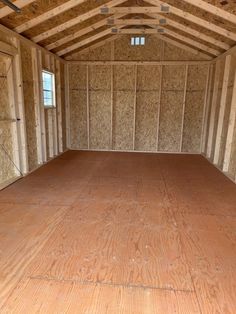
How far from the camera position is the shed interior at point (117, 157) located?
1.93 m

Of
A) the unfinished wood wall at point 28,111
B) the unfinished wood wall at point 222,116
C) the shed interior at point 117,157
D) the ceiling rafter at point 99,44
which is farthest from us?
the ceiling rafter at point 99,44

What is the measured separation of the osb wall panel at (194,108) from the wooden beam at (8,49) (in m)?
4.63

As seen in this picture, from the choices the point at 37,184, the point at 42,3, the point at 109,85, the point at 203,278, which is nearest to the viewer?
the point at 203,278

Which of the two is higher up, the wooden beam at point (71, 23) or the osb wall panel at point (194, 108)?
the wooden beam at point (71, 23)

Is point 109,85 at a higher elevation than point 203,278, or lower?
higher

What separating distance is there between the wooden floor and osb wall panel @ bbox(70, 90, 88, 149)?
10.2ft

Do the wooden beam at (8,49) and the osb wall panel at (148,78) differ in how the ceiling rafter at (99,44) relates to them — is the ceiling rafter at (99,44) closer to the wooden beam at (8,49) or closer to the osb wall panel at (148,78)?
the osb wall panel at (148,78)

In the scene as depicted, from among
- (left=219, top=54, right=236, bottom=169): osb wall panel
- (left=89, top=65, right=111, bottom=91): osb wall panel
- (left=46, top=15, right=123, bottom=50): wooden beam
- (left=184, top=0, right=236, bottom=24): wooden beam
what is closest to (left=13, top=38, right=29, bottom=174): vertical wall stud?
(left=46, top=15, right=123, bottom=50): wooden beam

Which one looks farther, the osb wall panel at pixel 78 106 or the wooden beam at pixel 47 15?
the osb wall panel at pixel 78 106

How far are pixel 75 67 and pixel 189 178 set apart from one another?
15.3ft

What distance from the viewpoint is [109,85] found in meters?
7.07

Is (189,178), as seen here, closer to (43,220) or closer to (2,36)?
(43,220)

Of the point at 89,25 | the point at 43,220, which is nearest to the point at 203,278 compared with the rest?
the point at 43,220

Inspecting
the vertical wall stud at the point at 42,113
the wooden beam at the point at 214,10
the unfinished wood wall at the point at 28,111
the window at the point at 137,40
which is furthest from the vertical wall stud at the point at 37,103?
the wooden beam at the point at 214,10
